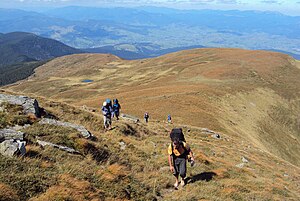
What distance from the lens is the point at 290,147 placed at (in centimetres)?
4438

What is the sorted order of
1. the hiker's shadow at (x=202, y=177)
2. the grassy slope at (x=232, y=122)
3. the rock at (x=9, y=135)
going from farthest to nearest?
the grassy slope at (x=232, y=122), the hiker's shadow at (x=202, y=177), the rock at (x=9, y=135)

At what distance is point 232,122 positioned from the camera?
45.7m

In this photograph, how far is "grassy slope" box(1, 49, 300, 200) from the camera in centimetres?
1238

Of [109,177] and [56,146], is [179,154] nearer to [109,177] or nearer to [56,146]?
[109,177]

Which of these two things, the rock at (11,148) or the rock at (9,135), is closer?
the rock at (11,148)

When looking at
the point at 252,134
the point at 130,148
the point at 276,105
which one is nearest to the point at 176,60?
the point at 276,105

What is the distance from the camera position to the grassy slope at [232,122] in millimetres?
12383

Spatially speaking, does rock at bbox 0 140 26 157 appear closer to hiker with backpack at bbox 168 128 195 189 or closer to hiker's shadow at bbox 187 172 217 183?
hiker with backpack at bbox 168 128 195 189

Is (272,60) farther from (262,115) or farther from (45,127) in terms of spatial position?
(45,127)

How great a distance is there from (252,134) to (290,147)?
6.92 metres

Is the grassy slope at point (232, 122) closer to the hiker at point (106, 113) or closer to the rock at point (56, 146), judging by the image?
the hiker at point (106, 113)

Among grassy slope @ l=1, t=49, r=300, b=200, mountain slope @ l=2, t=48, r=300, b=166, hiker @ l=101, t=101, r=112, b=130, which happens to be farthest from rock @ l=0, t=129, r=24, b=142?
mountain slope @ l=2, t=48, r=300, b=166

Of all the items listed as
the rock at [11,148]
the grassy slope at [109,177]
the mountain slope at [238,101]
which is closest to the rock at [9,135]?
the grassy slope at [109,177]

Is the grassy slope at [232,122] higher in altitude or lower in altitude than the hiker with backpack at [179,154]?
lower
